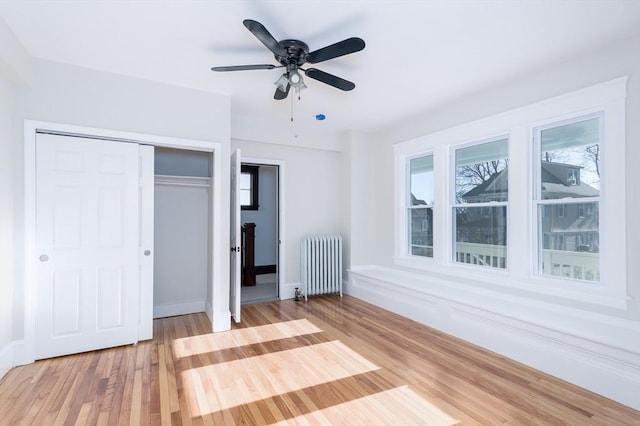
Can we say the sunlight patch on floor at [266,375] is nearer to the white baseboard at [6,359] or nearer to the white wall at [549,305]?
the white wall at [549,305]

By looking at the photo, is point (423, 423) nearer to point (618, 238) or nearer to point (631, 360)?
point (631, 360)

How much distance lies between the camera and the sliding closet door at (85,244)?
2.86 metres

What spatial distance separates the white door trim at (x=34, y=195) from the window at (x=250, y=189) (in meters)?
2.93

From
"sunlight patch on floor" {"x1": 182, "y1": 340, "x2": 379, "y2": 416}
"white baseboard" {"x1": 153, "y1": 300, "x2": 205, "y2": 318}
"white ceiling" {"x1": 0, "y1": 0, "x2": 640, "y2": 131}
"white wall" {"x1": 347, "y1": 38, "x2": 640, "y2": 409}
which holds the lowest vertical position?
"sunlight patch on floor" {"x1": 182, "y1": 340, "x2": 379, "y2": 416}

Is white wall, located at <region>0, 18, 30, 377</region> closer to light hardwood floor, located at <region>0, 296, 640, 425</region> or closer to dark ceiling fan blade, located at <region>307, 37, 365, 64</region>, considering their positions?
light hardwood floor, located at <region>0, 296, 640, 425</region>

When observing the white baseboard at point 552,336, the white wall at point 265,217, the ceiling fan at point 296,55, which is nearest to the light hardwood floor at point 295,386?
the white baseboard at point 552,336

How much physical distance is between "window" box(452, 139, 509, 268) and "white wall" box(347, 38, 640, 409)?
0.35 metres

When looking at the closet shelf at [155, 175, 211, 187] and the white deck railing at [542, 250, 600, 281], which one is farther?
the closet shelf at [155, 175, 211, 187]

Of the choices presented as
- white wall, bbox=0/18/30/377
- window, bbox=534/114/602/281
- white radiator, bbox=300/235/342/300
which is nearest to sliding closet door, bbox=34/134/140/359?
white wall, bbox=0/18/30/377

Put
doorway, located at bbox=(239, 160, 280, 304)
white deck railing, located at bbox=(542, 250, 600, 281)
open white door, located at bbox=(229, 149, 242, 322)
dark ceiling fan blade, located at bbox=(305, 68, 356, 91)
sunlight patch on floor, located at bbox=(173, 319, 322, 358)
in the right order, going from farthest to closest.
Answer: doorway, located at bbox=(239, 160, 280, 304)
open white door, located at bbox=(229, 149, 242, 322)
sunlight patch on floor, located at bbox=(173, 319, 322, 358)
white deck railing, located at bbox=(542, 250, 600, 281)
dark ceiling fan blade, located at bbox=(305, 68, 356, 91)

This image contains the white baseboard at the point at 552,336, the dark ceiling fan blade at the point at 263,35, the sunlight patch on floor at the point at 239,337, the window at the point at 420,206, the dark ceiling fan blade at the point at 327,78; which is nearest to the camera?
the dark ceiling fan blade at the point at 263,35

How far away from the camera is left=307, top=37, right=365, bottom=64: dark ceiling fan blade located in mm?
2152

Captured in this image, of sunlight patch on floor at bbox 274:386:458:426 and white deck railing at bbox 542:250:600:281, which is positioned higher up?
white deck railing at bbox 542:250:600:281

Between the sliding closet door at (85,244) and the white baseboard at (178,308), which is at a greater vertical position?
the sliding closet door at (85,244)
